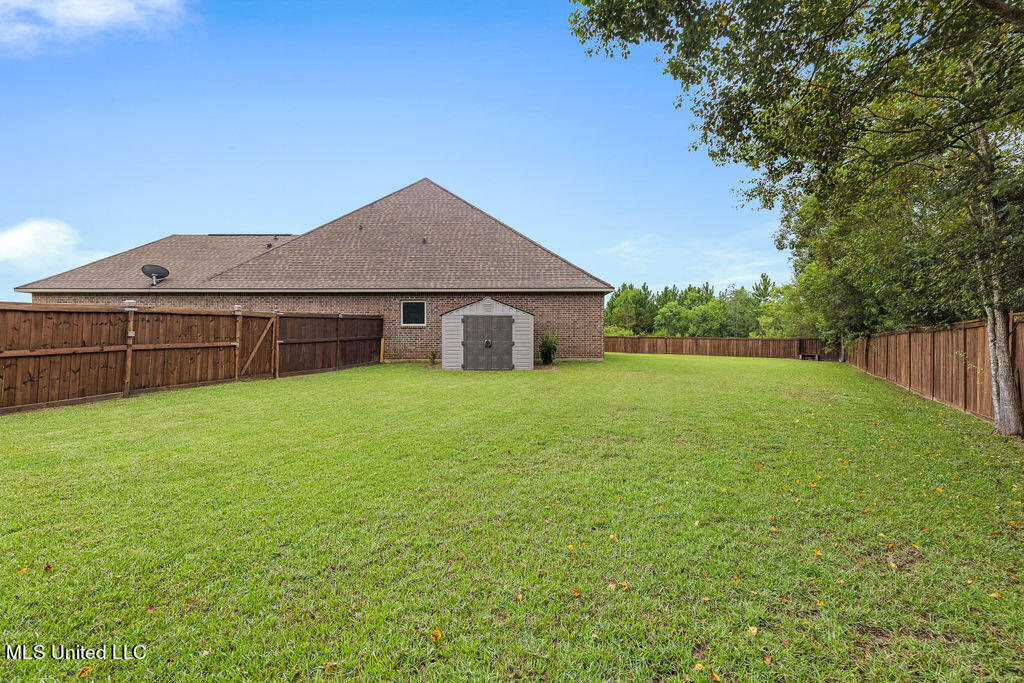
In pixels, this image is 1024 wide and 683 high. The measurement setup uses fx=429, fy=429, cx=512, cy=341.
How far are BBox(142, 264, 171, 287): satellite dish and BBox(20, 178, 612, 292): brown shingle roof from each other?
327 mm

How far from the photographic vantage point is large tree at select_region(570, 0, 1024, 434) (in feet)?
16.1

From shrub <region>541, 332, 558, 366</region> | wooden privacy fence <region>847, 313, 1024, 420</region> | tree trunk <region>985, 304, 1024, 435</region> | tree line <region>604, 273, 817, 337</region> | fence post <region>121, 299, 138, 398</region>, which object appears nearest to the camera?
tree trunk <region>985, 304, 1024, 435</region>

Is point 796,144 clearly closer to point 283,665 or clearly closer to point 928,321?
point 283,665

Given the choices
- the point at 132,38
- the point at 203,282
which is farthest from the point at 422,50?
the point at 203,282

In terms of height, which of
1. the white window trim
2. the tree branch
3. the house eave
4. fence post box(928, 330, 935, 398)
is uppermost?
the tree branch

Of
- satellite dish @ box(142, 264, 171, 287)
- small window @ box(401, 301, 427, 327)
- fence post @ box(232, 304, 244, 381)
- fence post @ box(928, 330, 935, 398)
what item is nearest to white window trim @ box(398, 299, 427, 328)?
small window @ box(401, 301, 427, 327)

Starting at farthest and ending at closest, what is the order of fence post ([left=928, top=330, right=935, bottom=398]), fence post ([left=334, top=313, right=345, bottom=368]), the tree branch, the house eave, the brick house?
the brick house < the house eave < fence post ([left=334, top=313, right=345, bottom=368]) < fence post ([left=928, top=330, right=935, bottom=398]) < the tree branch

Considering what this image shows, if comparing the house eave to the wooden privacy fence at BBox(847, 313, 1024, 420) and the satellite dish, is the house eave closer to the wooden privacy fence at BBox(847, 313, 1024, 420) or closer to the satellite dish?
the satellite dish

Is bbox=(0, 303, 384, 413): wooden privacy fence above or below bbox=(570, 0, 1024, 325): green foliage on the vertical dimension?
below

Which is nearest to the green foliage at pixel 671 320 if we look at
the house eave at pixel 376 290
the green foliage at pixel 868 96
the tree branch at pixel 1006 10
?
the house eave at pixel 376 290

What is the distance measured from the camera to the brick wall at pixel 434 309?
18969 mm

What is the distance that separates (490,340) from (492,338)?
0.10 m

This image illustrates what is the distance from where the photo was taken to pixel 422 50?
52.9 ft

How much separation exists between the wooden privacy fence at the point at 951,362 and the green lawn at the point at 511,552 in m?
2.20
